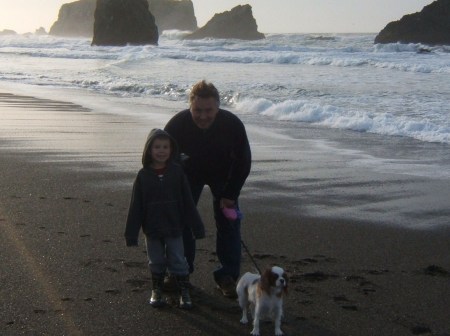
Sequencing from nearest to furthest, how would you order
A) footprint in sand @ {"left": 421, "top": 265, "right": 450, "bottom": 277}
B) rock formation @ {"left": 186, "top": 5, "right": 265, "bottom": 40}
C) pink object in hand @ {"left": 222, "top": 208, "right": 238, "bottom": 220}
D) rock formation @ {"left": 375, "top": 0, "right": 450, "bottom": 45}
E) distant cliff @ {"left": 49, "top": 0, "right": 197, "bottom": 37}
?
1. pink object in hand @ {"left": 222, "top": 208, "right": 238, "bottom": 220}
2. footprint in sand @ {"left": 421, "top": 265, "right": 450, "bottom": 277}
3. rock formation @ {"left": 375, "top": 0, "right": 450, "bottom": 45}
4. rock formation @ {"left": 186, "top": 5, "right": 265, "bottom": 40}
5. distant cliff @ {"left": 49, "top": 0, "right": 197, "bottom": 37}

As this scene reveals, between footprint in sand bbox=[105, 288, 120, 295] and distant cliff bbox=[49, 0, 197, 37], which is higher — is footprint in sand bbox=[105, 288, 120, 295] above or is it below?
below

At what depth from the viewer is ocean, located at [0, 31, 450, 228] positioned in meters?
7.80

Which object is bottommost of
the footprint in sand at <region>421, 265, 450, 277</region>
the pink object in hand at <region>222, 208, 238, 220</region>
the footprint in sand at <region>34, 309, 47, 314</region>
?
the footprint in sand at <region>421, 265, 450, 277</region>

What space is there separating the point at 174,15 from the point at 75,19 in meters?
20.2

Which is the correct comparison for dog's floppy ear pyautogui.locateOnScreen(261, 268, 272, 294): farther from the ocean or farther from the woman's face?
the ocean

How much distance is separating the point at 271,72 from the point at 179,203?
25062mm

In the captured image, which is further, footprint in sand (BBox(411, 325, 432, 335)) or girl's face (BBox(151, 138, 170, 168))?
girl's face (BBox(151, 138, 170, 168))

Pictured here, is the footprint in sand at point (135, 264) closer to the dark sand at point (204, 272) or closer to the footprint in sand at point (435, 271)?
the dark sand at point (204, 272)

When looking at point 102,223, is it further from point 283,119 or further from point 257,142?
point 283,119

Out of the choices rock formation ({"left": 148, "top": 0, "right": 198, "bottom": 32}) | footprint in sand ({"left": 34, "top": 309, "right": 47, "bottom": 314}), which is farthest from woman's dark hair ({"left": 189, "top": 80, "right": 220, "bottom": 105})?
rock formation ({"left": 148, "top": 0, "right": 198, "bottom": 32})

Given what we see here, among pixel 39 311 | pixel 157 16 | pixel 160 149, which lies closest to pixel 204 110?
pixel 160 149

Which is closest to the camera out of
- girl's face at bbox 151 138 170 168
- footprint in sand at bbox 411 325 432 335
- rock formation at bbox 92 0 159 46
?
footprint in sand at bbox 411 325 432 335

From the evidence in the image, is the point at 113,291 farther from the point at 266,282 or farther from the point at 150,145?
the point at 266,282

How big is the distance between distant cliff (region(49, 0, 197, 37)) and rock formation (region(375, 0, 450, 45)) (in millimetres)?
80805
